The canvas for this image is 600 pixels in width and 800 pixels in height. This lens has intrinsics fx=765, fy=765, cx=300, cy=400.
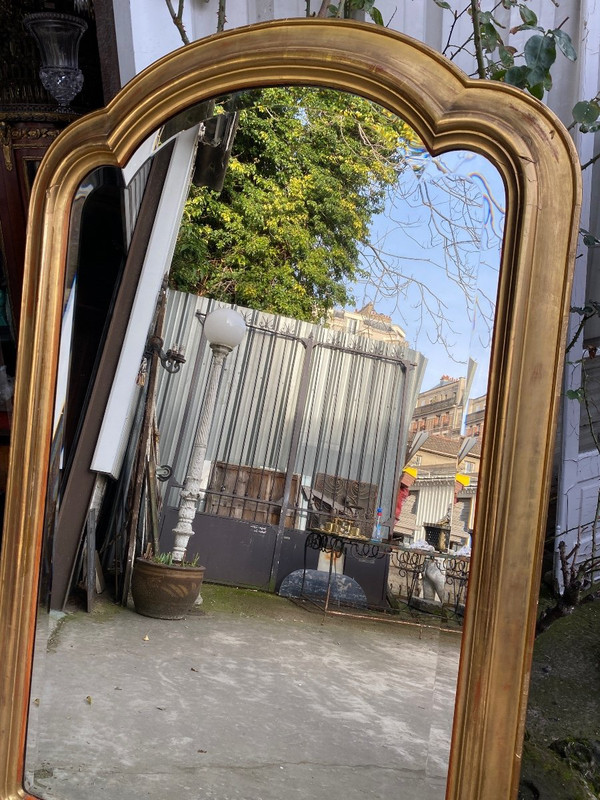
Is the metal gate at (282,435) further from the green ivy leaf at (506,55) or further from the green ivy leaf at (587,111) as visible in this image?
the green ivy leaf at (506,55)

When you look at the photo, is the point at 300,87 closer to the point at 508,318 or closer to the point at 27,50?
the point at 508,318

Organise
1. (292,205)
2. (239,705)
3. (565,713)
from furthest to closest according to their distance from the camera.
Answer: (565,713)
(292,205)
(239,705)

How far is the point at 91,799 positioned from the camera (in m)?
1.67

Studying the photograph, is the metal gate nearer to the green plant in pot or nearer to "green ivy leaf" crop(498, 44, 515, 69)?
the green plant in pot

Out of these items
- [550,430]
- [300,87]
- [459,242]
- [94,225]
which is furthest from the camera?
[94,225]

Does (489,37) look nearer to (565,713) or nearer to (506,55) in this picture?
(506,55)

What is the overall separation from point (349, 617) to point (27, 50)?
7.43 ft

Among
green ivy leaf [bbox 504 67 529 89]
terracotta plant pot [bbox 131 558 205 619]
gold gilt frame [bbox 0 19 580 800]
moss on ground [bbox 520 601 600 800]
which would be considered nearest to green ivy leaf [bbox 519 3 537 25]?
green ivy leaf [bbox 504 67 529 89]

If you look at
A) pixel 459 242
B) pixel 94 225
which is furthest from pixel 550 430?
pixel 94 225

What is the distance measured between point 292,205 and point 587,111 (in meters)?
0.96

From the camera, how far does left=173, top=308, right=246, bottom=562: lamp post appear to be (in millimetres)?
1755

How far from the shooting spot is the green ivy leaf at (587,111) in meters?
2.15

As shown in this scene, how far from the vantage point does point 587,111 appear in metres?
2.15

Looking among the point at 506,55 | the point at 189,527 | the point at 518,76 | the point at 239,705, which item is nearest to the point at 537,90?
the point at 518,76
